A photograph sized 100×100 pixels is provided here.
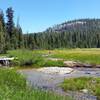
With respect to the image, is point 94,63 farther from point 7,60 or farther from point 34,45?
point 34,45

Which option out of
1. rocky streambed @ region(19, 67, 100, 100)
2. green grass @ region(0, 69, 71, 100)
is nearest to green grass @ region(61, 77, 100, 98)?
rocky streambed @ region(19, 67, 100, 100)

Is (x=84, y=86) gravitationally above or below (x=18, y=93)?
below

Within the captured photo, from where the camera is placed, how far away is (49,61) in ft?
226

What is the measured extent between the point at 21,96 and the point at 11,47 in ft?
336

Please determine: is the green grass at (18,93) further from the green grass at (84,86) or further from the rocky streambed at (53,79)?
the green grass at (84,86)

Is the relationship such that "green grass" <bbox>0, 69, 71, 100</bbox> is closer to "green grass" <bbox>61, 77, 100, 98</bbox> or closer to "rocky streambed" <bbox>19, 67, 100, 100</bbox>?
"rocky streambed" <bbox>19, 67, 100, 100</bbox>

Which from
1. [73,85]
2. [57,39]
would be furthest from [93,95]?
[57,39]

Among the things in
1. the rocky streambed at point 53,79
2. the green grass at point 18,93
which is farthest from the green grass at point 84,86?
the green grass at point 18,93

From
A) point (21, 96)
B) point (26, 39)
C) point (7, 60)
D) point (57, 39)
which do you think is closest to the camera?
point (21, 96)

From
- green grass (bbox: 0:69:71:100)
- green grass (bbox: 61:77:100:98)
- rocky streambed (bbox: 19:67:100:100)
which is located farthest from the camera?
green grass (bbox: 61:77:100:98)

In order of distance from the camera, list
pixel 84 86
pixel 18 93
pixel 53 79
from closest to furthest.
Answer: pixel 18 93 → pixel 84 86 → pixel 53 79

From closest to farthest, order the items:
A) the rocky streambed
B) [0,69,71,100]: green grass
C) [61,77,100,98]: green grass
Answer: [0,69,71,100]: green grass < the rocky streambed < [61,77,100,98]: green grass

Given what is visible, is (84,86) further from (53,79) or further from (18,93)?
(18,93)

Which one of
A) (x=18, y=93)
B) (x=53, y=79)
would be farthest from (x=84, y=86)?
(x=18, y=93)
